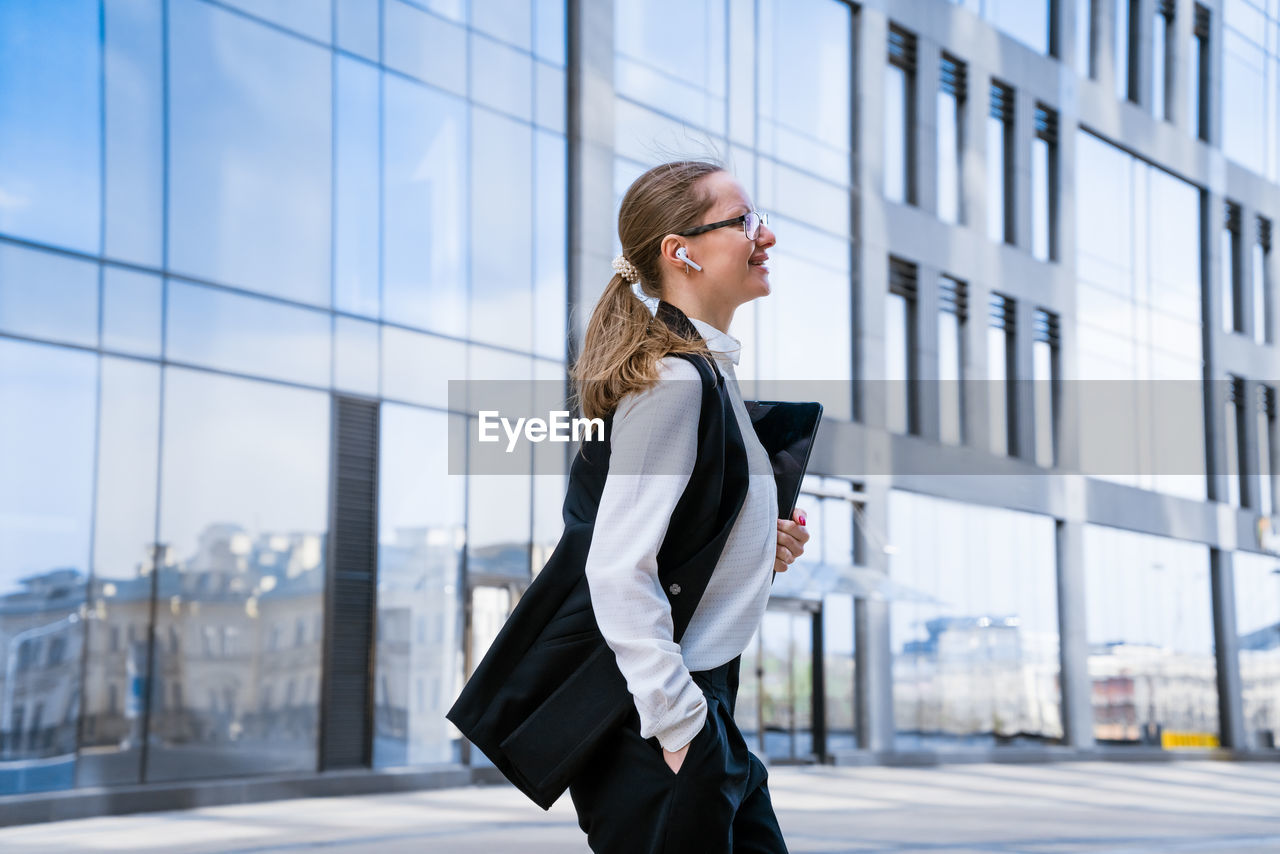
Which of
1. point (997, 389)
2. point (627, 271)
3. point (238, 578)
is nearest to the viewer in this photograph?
point (627, 271)

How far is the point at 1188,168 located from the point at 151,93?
2284 cm

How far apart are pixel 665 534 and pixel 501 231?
1473 cm

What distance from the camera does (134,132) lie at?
12859 millimetres

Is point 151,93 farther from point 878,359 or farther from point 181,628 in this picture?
point 878,359

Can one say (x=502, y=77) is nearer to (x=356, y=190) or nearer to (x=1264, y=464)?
(x=356, y=190)

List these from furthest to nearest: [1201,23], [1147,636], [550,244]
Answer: [1201,23] → [1147,636] → [550,244]

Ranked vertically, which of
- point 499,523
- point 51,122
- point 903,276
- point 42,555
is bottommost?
point 42,555

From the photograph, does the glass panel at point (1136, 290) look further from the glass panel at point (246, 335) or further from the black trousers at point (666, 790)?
the black trousers at point (666, 790)


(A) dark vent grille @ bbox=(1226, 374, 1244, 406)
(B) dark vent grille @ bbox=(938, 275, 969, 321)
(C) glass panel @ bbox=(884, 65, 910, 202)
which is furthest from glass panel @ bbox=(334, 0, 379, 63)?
(A) dark vent grille @ bbox=(1226, 374, 1244, 406)

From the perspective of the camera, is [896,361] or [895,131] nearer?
[896,361]

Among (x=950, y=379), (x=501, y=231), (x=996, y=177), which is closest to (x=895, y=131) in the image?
(x=996, y=177)

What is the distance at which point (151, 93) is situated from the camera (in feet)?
42.9

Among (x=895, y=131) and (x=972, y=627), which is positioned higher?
(x=895, y=131)

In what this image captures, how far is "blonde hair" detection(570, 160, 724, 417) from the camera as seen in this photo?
2.03 metres
